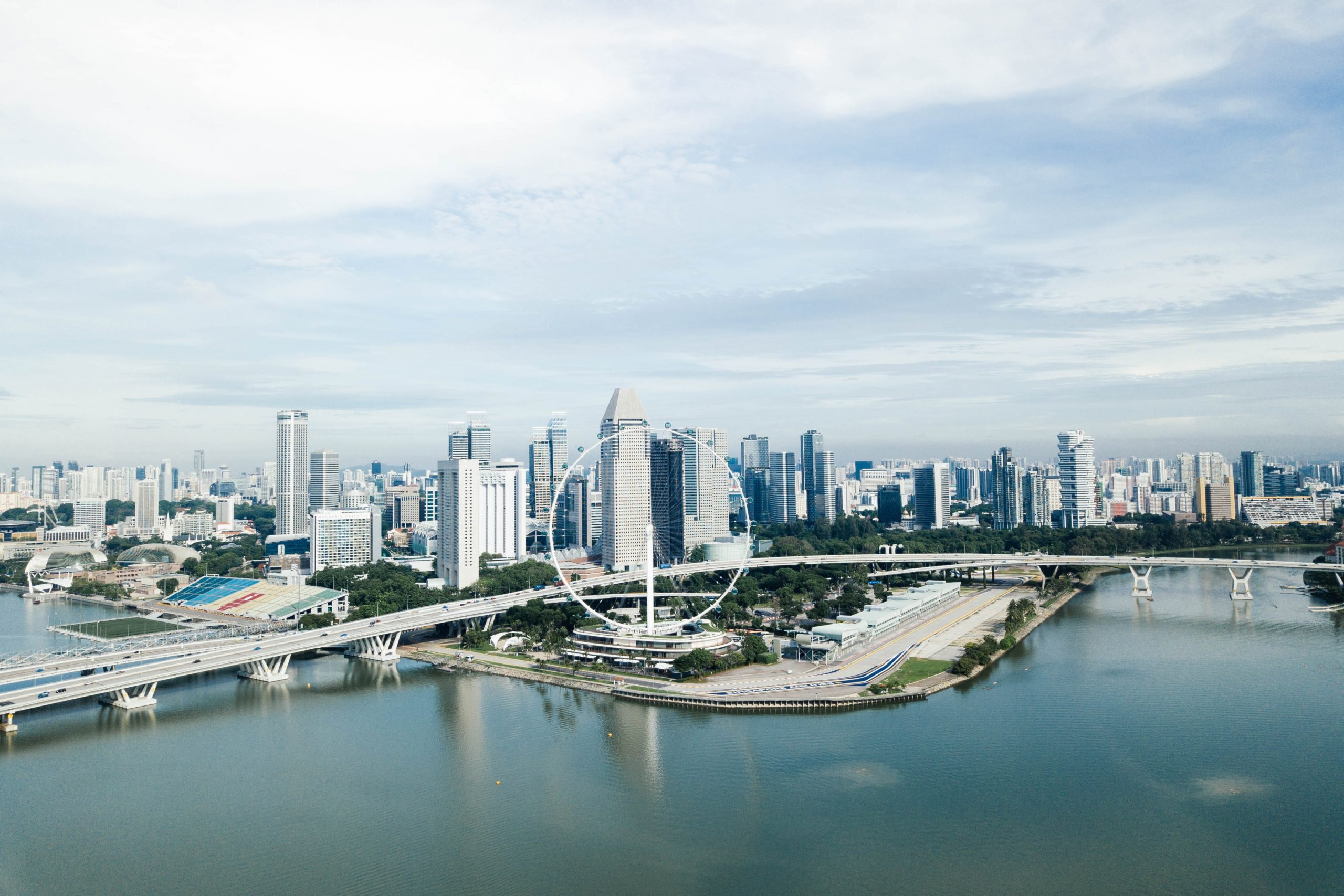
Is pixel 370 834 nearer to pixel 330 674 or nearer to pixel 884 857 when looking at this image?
pixel 884 857

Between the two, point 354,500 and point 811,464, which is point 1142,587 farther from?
point 354,500

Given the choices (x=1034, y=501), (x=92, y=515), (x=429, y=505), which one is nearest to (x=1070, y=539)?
Result: (x=1034, y=501)

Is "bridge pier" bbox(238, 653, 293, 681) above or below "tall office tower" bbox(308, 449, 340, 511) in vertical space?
below

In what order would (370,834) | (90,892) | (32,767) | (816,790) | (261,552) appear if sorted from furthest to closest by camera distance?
(261,552) < (32,767) < (816,790) < (370,834) < (90,892)

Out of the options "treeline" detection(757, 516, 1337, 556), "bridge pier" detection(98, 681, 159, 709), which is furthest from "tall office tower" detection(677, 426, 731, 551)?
"bridge pier" detection(98, 681, 159, 709)

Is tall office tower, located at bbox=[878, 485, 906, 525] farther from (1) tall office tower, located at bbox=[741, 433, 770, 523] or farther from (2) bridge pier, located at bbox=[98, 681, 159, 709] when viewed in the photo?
(2) bridge pier, located at bbox=[98, 681, 159, 709]

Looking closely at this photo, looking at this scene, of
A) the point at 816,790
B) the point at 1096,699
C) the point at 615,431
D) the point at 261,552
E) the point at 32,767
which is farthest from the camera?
the point at 261,552

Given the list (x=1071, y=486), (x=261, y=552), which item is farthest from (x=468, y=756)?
(x=1071, y=486)
